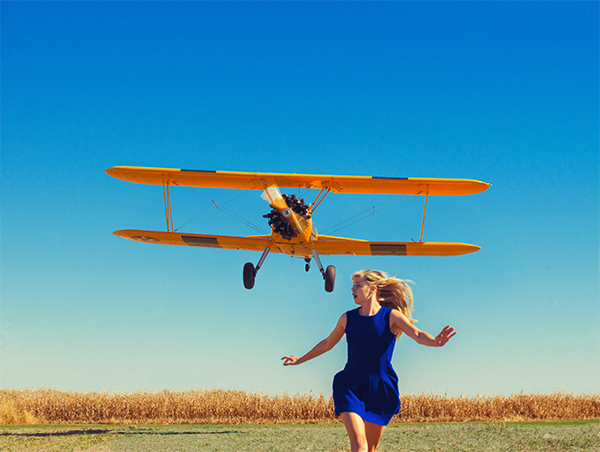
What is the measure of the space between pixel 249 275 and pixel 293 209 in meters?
2.66

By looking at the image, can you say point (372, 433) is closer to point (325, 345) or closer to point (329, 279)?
point (325, 345)

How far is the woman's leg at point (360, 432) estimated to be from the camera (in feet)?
16.2

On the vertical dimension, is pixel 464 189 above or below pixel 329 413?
above

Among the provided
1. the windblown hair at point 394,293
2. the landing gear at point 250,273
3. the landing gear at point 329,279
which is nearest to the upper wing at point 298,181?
the landing gear at point 250,273

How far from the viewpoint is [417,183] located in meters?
18.6

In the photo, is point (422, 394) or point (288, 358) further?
point (422, 394)

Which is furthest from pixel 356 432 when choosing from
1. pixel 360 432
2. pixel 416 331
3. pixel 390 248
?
pixel 390 248

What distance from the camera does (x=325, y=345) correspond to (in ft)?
18.5

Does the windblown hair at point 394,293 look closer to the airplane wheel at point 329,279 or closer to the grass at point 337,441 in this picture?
the grass at point 337,441

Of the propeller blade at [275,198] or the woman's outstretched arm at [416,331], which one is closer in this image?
the woman's outstretched arm at [416,331]

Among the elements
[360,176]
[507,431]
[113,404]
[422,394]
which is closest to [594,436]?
[507,431]

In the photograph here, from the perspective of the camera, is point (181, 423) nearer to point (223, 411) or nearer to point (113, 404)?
point (223, 411)

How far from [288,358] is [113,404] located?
70.3 ft

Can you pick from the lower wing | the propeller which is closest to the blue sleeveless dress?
the propeller
